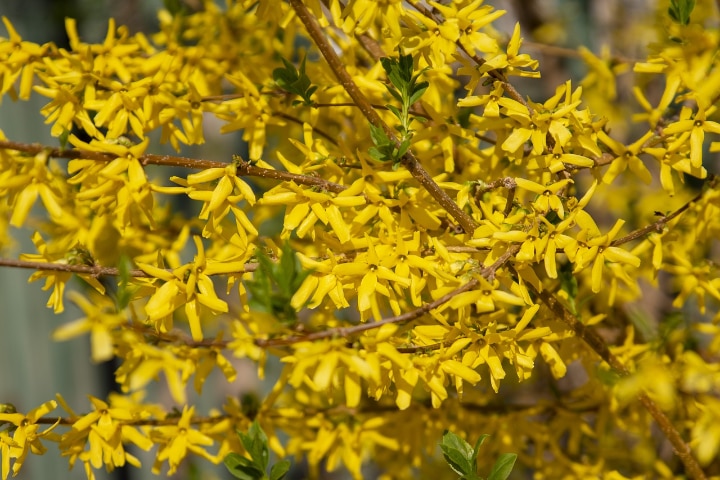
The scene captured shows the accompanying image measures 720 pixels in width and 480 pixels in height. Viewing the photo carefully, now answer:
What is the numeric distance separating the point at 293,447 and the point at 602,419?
61cm

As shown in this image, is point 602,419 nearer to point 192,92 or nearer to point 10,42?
point 192,92

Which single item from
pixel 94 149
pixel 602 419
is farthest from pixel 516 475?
pixel 94 149

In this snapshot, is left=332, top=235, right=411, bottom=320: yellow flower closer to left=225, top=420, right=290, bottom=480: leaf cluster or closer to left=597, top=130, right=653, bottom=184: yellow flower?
left=225, top=420, right=290, bottom=480: leaf cluster

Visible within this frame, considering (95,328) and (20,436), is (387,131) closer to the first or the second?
(95,328)

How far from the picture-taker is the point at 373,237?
1.04 meters

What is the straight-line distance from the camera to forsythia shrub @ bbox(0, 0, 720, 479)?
91cm

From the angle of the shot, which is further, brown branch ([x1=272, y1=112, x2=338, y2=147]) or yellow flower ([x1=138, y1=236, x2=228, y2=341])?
brown branch ([x1=272, y1=112, x2=338, y2=147])

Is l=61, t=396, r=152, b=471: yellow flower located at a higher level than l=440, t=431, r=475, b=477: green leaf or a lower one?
higher

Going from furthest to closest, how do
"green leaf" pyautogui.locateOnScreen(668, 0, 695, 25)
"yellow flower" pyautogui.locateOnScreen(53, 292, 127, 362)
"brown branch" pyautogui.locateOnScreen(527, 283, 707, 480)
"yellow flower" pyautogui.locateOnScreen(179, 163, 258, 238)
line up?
"green leaf" pyautogui.locateOnScreen(668, 0, 695, 25)
"brown branch" pyautogui.locateOnScreen(527, 283, 707, 480)
"yellow flower" pyautogui.locateOnScreen(179, 163, 258, 238)
"yellow flower" pyautogui.locateOnScreen(53, 292, 127, 362)

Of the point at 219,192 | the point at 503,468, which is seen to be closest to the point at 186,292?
the point at 219,192

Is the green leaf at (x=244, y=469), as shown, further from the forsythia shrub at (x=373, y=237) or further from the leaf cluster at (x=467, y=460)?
the leaf cluster at (x=467, y=460)

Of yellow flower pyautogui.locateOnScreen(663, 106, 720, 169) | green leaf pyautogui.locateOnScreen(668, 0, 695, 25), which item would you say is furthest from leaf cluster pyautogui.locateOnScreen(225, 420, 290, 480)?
green leaf pyautogui.locateOnScreen(668, 0, 695, 25)

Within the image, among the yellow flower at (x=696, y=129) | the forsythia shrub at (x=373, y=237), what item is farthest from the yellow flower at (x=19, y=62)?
the yellow flower at (x=696, y=129)

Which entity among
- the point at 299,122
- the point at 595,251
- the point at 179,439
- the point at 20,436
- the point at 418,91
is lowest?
the point at 179,439
